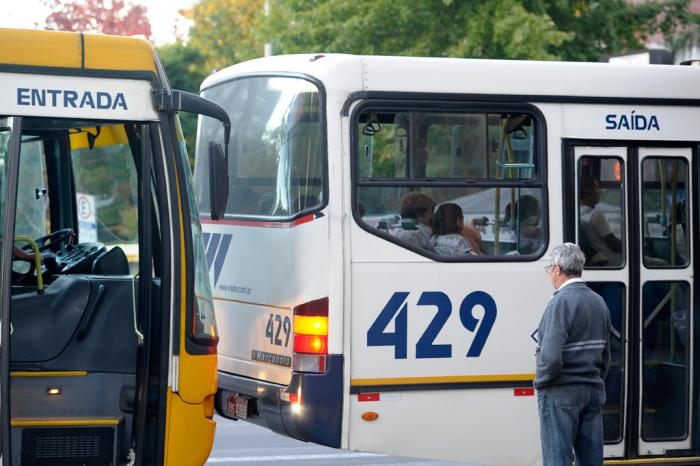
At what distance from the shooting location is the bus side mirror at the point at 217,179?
23.1ft

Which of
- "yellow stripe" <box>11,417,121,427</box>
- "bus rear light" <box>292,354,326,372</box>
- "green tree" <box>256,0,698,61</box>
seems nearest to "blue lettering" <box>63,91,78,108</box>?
"yellow stripe" <box>11,417,121,427</box>

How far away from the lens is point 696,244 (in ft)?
28.0

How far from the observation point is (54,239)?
8211 millimetres

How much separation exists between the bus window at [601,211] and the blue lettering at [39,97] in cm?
380

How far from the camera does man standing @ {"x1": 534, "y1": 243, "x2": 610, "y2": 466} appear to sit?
269 inches

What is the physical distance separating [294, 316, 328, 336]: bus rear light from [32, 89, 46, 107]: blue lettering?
2246 millimetres

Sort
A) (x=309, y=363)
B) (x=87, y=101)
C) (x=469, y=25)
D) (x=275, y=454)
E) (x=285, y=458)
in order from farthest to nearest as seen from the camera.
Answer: (x=469, y=25) < (x=275, y=454) < (x=285, y=458) < (x=309, y=363) < (x=87, y=101)

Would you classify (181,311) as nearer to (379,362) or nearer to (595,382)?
(379,362)

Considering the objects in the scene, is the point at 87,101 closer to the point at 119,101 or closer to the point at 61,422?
the point at 119,101

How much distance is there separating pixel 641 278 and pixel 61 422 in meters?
4.18

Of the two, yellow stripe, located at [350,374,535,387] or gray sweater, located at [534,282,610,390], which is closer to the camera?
gray sweater, located at [534,282,610,390]

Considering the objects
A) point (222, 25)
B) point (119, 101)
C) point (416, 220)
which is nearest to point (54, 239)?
point (119, 101)

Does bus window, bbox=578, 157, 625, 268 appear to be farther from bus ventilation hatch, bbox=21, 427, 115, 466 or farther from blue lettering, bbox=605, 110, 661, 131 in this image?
bus ventilation hatch, bbox=21, 427, 115, 466

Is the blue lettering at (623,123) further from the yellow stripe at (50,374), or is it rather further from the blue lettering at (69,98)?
the yellow stripe at (50,374)
